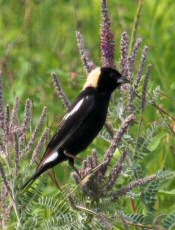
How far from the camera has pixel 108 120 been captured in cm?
386

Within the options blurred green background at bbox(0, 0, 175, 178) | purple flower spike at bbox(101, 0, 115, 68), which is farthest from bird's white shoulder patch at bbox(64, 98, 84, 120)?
blurred green background at bbox(0, 0, 175, 178)

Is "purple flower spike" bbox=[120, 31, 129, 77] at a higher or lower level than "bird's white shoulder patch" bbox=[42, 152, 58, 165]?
higher

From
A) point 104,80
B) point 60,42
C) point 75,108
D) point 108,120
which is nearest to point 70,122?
point 75,108

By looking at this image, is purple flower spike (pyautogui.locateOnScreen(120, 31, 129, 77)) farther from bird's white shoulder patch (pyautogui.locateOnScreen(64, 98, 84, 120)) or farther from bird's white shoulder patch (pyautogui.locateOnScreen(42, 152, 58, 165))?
bird's white shoulder patch (pyautogui.locateOnScreen(64, 98, 84, 120))

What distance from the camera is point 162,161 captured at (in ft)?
15.0

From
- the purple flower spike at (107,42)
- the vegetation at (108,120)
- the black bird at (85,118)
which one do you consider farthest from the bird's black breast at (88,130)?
the purple flower spike at (107,42)

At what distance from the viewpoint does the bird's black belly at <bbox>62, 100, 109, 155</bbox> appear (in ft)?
13.1

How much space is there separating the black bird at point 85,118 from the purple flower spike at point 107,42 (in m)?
0.55

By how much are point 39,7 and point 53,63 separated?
93 cm

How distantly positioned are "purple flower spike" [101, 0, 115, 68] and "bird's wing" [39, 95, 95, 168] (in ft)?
2.11

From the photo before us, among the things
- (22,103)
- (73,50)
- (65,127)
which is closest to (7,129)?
(65,127)

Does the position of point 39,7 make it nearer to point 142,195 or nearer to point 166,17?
point 166,17

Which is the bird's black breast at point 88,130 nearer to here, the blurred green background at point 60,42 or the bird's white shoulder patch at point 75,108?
the bird's white shoulder patch at point 75,108

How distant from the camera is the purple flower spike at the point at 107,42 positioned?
3277 millimetres
